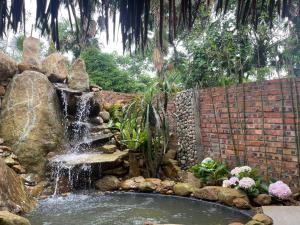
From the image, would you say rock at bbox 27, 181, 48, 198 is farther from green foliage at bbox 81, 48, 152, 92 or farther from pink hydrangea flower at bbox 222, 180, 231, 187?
green foliage at bbox 81, 48, 152, 92

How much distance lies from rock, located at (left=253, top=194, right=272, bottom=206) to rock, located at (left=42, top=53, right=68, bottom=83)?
18.5 feet

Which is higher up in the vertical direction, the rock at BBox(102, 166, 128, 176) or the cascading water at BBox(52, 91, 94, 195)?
the cascading water at BBox(52, 91, 94, 195)

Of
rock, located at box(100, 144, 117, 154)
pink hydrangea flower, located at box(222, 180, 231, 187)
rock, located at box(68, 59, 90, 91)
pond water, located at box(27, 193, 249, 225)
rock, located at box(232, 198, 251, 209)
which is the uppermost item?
rock, located at box(68, 59, 90, 91)

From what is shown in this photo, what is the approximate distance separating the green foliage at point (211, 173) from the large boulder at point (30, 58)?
449 cm

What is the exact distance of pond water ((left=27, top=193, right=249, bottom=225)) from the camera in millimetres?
3982

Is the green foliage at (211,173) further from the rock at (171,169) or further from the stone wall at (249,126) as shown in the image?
the rock at (171,169)

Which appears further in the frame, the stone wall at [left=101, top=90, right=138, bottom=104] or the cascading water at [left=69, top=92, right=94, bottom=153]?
the stone wall at [left=101, top=90, right=138, bottom=104]

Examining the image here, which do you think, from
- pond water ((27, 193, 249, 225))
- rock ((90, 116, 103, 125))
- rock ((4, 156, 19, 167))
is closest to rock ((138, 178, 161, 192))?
pond water ((27, 193, 249, 225))

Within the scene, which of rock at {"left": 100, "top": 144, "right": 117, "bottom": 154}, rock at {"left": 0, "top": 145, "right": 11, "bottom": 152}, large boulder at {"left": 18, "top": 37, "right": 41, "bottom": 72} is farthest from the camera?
large boulder at {"left": 18, "top": 37, "right": 41, "bottom": 72}

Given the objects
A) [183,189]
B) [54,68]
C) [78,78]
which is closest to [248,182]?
[183,189]

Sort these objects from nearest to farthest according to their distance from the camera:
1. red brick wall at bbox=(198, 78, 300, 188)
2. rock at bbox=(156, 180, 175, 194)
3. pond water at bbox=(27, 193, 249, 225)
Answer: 1. pond water at bbox=(27, 193, 249, 225)
2. red brick wall at bbox=(198, 78, 300, 188)
3. rock at bbox=(156, 180, 175, 194)

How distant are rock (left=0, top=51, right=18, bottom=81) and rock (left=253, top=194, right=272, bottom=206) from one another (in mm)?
5461

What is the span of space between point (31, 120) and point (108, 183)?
79.7 inches

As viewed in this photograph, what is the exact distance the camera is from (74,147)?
712 centimetres
